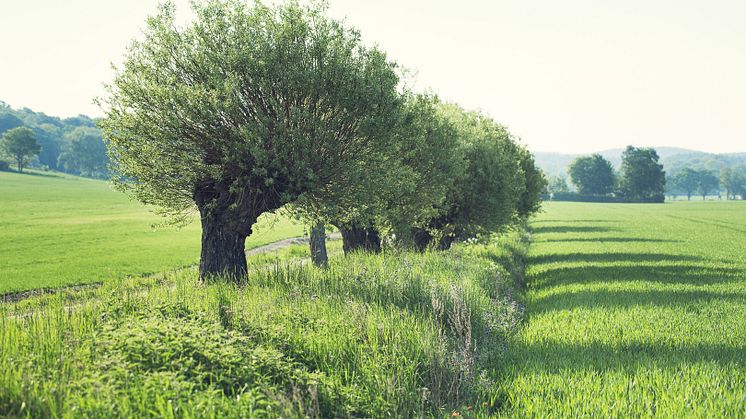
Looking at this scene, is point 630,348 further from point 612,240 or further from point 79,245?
point 79,245

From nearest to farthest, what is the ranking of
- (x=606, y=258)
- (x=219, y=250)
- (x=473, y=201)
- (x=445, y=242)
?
(x=219, y=250) → (x=473, y=201) → (x=445, y=242) → (x=606, y=258)

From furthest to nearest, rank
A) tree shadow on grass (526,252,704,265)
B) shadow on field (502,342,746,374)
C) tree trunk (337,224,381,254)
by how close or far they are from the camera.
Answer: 1. tree shadow on grass (526,252,704,265)
2. tree trunk (337,224,381,254)
3. shadow on field (502,342,746,374)

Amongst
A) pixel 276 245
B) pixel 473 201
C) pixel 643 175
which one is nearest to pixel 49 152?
pixel 276 245

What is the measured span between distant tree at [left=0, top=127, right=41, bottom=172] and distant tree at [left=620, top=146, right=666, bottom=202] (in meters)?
162

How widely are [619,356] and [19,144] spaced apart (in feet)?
530

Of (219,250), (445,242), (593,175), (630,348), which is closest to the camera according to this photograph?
(630,348)

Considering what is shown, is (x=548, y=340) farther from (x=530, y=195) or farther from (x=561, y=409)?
(x=530, y=195)

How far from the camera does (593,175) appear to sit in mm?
183750

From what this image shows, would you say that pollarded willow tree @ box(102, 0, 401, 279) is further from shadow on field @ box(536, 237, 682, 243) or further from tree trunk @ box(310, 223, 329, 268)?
shadow on field @ box(536, 237, 682, 243)

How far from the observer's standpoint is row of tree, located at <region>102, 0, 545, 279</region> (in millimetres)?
15312

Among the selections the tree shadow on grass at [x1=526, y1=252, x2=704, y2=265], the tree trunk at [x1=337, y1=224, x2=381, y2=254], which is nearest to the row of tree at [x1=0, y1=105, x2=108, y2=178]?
the tree shadow on grass at [x1=526, y1=252, x2=704, y2=265]

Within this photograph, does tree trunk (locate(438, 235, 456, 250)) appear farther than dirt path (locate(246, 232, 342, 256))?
No

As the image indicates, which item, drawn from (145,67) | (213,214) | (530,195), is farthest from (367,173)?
(530,195)

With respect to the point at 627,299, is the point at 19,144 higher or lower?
higher
